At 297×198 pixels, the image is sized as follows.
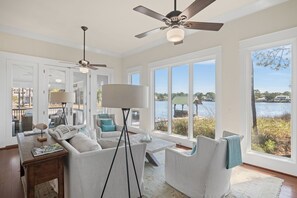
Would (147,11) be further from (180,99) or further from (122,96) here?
(180,99)

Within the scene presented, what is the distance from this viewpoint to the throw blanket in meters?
2.05

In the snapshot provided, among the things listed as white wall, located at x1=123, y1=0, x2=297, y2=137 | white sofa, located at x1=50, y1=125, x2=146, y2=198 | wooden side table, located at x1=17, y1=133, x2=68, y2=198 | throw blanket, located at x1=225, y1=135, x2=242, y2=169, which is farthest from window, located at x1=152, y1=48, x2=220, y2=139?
wooden side table, located at x1=17, y1=133, x2=68, y2=198

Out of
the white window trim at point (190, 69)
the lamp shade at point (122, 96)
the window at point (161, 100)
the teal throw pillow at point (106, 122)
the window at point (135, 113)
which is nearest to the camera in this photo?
the lamp shade at point (122, 96)

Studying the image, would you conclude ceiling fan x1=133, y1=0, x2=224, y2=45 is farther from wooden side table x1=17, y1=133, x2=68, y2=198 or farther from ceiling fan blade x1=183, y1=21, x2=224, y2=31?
wooden side table x1=17, y1=133, x2=68, y2=198

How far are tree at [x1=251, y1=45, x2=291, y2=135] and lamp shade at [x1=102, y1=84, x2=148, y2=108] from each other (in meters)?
2.86

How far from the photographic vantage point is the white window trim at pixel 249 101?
2.92 meters

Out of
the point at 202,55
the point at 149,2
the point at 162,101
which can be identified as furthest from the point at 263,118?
the point at 149,2

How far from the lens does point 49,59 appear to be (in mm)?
5152

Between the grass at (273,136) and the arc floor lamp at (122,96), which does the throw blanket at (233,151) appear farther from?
the grass at (273,136)

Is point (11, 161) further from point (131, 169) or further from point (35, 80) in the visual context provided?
point (131, 169)

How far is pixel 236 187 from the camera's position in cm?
254

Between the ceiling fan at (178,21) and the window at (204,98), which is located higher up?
the ceiling fan at (178,21)

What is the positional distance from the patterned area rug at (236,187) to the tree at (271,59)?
3.34 ft

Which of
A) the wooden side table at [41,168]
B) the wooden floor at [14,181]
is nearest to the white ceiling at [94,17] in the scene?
the wooden side table at [41,168]
